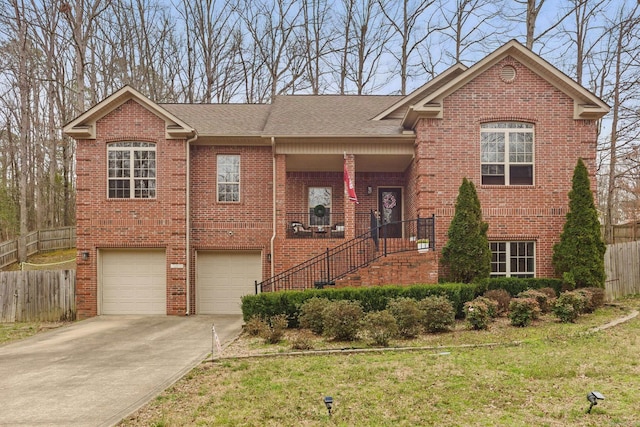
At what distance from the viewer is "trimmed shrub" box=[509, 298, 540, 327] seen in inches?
411

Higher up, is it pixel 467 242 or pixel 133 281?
pixel 467 242

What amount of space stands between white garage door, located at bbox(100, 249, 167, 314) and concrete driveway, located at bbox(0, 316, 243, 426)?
1441 mm

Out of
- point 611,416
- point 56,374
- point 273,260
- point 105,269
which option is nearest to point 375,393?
point 611,416

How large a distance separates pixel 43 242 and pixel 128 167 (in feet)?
41.8

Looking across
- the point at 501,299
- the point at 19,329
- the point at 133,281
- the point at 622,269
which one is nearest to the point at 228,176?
the point at 133,281

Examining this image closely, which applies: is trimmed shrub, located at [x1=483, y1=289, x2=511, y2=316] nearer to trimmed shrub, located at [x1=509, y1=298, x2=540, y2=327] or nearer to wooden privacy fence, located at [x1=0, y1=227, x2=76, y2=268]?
trimmed shrub, located at [x1=509, y1=298, x2=540, y2=327]

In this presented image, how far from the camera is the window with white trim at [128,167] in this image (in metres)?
15.1

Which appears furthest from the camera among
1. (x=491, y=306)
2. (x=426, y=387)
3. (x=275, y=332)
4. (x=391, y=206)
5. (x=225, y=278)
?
(x=391, y=206)

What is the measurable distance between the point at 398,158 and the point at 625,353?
899cm

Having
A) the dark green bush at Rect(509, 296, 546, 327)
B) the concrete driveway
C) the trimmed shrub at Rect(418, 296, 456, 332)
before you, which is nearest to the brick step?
the trimmed shrub at Rect(418, 296, 456, 332)

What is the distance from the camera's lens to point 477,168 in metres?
14.0

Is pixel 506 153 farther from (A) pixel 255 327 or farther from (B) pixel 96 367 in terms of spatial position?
(B) pixel 96 367

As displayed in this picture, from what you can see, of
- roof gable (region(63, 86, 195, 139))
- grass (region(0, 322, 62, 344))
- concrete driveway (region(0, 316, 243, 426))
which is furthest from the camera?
roof gable (region(63, 86, 195, 139))

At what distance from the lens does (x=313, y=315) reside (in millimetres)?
10594
